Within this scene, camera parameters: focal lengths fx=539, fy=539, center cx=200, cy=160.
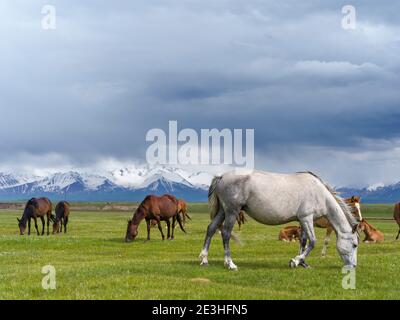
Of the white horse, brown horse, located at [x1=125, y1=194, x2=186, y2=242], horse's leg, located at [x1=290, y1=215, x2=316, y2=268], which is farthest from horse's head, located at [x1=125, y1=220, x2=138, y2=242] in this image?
horse's leg, located at [x1=290, y1=215, x2=316, y2=268]

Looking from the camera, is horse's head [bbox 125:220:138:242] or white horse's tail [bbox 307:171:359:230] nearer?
white horse's tail [bbox 307:171:359:230]

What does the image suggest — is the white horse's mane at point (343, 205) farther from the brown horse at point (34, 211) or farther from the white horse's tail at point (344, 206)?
the brown horse at point (34, 211)

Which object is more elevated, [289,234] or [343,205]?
[343,205]

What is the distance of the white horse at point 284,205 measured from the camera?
18.4 metres

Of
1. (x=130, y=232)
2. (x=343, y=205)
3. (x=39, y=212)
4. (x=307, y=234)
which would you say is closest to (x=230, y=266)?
(x=307, y=234)

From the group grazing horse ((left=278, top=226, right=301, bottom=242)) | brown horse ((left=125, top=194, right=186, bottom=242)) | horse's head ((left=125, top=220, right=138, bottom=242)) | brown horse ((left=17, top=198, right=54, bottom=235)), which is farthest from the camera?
brown horse ((left=17, top=198, right=54, bottom=235))

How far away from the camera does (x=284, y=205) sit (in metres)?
18.5

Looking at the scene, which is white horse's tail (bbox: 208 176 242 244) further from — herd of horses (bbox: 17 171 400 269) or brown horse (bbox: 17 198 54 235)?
brown horse (bbox: 17 198 54 235)

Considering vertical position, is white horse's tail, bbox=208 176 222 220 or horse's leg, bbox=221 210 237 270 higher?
white horse's tail, bbox=208 176 222 220

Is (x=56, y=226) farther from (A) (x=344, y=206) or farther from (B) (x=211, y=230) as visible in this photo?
(A) (x=344, y=206)

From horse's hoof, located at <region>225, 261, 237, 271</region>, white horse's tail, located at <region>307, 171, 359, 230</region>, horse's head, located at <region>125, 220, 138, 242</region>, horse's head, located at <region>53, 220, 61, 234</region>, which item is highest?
white horse's tail, located at <region>307, 171, 359, 230</region>

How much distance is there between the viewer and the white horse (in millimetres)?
18391
